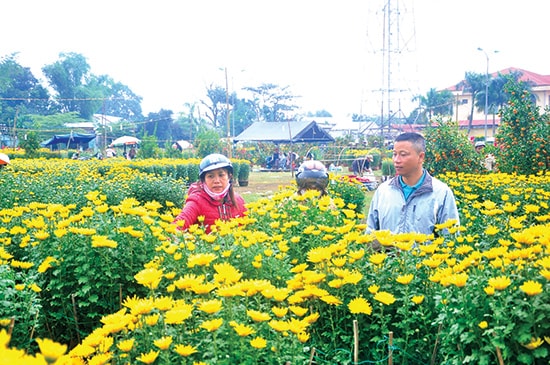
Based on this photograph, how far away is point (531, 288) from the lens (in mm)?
1743

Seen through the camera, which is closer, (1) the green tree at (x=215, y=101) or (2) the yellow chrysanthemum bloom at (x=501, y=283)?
(2) the yellow chrysanthemum bloom at (x=501, y=283)

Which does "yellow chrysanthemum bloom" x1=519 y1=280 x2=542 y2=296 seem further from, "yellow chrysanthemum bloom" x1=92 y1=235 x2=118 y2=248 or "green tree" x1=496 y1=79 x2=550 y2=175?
"green tree" x1=496 y1=79 x2=550 y2=175

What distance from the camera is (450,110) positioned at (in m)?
67.3

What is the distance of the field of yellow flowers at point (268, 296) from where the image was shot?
1804 millimetres

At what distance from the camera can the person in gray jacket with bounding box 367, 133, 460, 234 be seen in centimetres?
396

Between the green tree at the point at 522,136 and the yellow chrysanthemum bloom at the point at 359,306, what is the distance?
8.27 meters

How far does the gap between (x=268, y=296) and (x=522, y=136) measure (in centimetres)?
917

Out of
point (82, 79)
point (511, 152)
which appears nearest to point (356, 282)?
point (511, 152)

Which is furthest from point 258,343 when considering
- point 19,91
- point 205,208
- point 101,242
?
point 19,91

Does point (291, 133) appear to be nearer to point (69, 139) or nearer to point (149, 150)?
point (149, 150)

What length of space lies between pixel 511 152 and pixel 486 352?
8.89 meters

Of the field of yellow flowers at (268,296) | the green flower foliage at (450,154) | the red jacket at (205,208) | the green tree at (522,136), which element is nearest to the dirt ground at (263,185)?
the green flower foliage at (450,154)

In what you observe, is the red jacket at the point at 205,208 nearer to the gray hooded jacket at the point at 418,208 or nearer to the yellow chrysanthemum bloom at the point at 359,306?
the gray hooded jacket at the point at 418,208

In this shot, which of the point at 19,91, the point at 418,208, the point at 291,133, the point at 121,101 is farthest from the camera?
the point at 121,101
